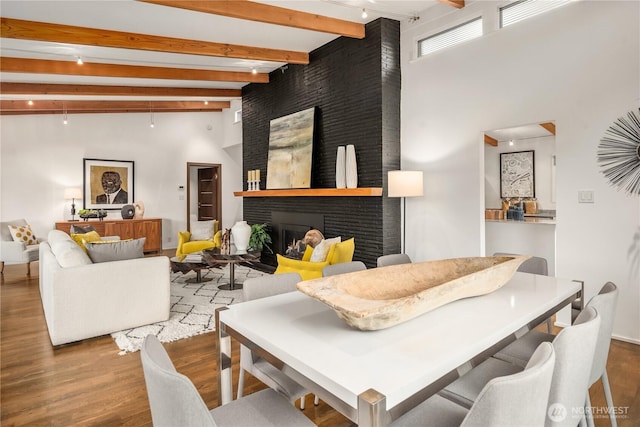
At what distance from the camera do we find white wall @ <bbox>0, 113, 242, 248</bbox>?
712cm

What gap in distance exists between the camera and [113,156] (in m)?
8.08

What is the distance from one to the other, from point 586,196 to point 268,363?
3.11 m

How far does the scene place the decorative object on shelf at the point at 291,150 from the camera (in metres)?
5.73

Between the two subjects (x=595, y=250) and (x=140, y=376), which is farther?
(x=595, y=250)

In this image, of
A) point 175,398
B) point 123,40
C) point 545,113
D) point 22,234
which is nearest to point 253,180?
point 123,40

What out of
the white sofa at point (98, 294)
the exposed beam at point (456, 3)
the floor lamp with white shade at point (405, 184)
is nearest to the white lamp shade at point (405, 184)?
the floor lamp with white shade at point (405, 184)

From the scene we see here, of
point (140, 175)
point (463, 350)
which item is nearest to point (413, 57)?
point (463, 350)

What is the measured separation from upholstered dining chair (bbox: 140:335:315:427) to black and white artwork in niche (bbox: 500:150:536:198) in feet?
19.1

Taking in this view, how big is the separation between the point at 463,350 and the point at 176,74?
18.7 ft

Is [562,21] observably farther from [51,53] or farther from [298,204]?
[51,53]

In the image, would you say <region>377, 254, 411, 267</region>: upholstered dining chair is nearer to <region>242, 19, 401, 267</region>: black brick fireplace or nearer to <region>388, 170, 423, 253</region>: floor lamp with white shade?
<region>388, 170, 423, 253</region>: floor lamp with white shade

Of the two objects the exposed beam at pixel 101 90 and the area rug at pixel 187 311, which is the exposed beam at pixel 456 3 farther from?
the exposed beam at pixel 101 90

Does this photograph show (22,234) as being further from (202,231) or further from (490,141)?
(490,141)

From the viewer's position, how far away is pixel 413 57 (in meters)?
4.61
